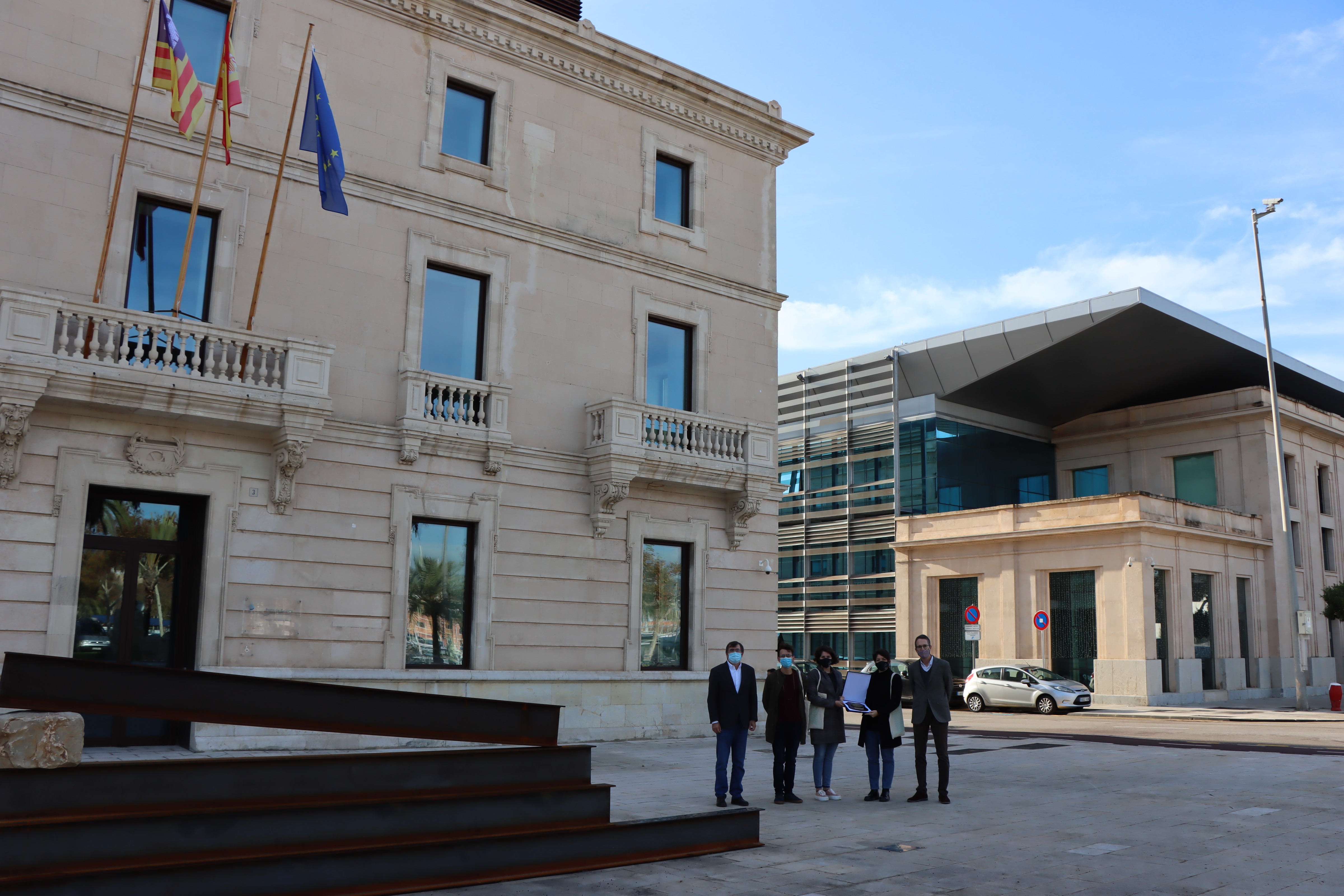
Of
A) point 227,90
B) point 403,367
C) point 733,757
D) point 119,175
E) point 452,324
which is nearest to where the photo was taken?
point 733,757

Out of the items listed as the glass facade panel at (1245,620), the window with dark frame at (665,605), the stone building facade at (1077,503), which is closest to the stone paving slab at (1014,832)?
the window with dark frame at (665,605)

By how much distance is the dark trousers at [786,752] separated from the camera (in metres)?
13.2

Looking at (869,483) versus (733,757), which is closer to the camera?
(733,757)

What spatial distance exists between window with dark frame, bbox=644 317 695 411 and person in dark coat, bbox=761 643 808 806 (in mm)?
9794

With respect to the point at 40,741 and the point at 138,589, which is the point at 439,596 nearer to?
the point at 138,589

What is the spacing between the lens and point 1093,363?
46.2 meters

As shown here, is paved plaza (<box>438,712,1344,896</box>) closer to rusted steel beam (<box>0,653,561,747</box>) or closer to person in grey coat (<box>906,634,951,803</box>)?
person in grey coat (<box>906,634,951,803</box>)

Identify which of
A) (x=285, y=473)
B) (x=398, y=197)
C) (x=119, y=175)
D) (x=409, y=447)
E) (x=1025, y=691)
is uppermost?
(x=398, y=197)

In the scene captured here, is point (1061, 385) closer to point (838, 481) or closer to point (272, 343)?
point (838, 481)

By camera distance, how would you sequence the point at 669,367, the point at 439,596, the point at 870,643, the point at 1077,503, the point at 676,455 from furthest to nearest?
the point at 870,643
the point at 1077,503
the point at 669,367
the point at 676,455
the point at 439,596

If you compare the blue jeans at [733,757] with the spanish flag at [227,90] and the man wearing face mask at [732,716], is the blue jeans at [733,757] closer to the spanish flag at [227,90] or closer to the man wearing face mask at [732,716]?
the man wearing face mask at [732,716]

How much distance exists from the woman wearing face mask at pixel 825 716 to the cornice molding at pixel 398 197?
11.0 metres

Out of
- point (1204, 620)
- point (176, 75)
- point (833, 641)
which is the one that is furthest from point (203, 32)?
point (1204, 620)

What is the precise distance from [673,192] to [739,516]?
24.7ft
